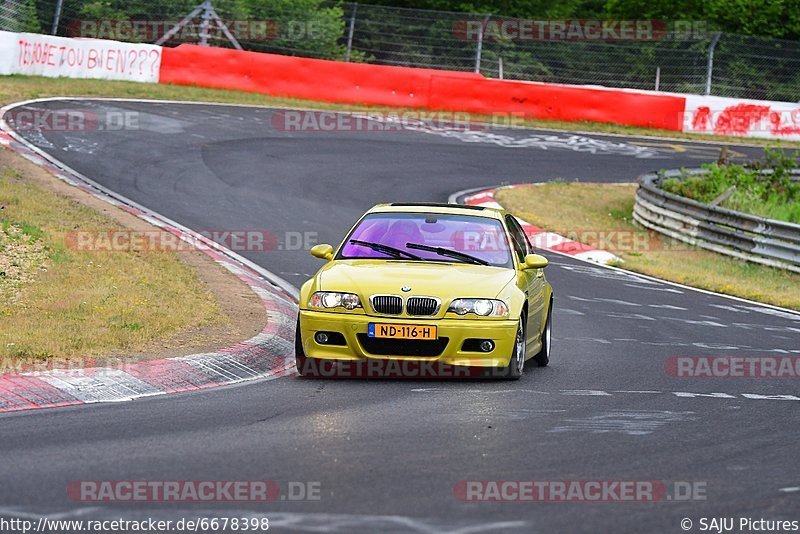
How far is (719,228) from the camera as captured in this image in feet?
70.0

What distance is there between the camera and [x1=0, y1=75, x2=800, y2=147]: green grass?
28.4 meters

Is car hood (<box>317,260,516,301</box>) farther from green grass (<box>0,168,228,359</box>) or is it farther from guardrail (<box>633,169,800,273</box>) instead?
guardrail (<box>633,169,800,273</box>)

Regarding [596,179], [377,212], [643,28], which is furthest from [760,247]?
[643,28]

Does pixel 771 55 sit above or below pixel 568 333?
above

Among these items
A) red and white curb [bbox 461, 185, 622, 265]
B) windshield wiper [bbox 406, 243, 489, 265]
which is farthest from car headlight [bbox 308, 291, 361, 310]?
red and white curb [bbox 461, 185, 622, 265]

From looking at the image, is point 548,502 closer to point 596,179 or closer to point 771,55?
point 596,179

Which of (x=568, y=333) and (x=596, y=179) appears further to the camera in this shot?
(x=596, y=179)

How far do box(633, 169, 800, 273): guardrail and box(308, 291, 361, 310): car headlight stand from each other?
11700 mm

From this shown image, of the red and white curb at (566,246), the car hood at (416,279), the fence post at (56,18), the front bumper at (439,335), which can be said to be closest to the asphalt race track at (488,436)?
the front bumper at (439,335)

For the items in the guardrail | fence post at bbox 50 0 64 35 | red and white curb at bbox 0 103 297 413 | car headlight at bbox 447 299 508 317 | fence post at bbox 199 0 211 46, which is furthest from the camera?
fence post at bbox 199 0 211 46

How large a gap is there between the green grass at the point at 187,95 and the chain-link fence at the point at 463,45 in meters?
1.66

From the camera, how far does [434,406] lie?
859cm

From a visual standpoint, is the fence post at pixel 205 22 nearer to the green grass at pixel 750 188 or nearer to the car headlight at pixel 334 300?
the green grass at pixel 750 188

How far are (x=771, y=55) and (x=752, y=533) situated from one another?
101 ft
